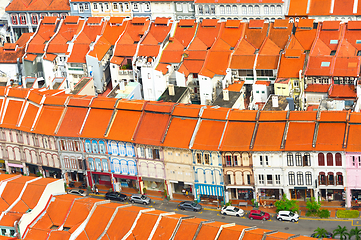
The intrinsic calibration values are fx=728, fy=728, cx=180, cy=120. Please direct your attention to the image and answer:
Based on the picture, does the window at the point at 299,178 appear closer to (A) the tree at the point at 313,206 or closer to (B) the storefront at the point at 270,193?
(A) the tree at the point at 313,206

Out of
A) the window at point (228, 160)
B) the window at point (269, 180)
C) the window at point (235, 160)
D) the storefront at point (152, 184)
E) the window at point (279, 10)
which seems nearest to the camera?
the window at point (269, 180)

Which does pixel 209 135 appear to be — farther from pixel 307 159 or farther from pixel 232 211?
pixel 307 159

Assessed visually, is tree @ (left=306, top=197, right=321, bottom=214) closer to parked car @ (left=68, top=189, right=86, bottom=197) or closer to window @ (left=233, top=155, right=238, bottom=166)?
window @ (left=233, top=155, right=238, bottom=166)

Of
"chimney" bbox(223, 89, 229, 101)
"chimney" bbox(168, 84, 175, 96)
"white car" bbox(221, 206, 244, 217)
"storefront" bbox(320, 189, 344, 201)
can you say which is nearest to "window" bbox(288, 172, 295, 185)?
"storefront" bbox(320, 189, 344, 201)

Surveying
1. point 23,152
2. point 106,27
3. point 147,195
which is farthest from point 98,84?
point 147,195

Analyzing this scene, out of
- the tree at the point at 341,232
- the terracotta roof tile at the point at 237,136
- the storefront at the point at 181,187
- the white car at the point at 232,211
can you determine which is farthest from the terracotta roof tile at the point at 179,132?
the tree at the point at 341,232
